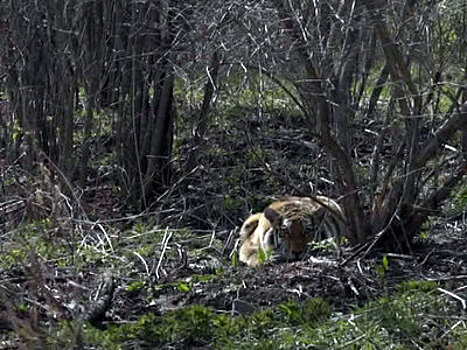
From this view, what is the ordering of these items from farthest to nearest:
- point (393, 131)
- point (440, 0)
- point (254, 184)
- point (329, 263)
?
1. point (254, 184)
2. point (393, 131)
3. point (329, 263)
4. point (440, 0)

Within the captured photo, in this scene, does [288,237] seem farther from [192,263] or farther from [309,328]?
[309,328]

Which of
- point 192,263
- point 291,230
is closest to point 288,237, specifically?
point 291,230

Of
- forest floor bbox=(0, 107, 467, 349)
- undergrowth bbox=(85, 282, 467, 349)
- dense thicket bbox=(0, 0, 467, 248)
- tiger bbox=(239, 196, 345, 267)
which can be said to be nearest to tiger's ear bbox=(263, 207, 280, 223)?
tiger bbox=(239, 196, 345, 267)

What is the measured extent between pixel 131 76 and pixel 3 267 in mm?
3559

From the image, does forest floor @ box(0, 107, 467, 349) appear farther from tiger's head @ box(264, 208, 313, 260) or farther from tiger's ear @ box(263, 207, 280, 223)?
tiger's ear @ box(263, 207, 280, 223)

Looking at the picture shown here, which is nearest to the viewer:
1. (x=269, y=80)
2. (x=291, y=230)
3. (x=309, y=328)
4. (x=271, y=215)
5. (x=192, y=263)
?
(x=309, y=328)

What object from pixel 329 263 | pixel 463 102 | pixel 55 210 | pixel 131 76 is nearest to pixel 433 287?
pixel 329 263

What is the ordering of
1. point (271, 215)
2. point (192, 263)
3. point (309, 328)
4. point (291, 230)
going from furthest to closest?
point (192, 263)
point (271, 215)
point (291, 230)
point (309, 328)

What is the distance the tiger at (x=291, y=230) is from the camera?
891 cm

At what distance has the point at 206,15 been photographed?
29.1ft

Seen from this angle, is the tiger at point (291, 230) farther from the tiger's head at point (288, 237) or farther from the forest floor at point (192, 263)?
the forest floor at point (192, 263)

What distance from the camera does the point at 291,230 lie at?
29.3ft

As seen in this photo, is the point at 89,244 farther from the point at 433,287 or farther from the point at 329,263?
the point at 433,287

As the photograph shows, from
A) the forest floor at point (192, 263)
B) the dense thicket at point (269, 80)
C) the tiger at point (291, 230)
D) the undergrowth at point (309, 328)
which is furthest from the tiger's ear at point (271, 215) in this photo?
the undergrowth at point (309, 328)
